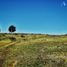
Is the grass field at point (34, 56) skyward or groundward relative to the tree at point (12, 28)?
groundward

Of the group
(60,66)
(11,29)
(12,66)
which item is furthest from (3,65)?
(11,29)

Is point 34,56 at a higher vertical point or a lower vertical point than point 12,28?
lower

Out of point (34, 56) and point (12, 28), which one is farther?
point (12, 28)

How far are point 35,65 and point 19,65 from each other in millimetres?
1804

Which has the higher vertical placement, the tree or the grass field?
the tree

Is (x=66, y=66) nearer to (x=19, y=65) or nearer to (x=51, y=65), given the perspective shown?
(x=51, y=65)

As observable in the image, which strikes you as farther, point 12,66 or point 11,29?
point 11,29

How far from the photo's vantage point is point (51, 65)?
75.9ft

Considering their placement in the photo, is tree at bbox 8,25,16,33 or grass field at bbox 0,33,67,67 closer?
grass field at bbox 0,33,67,67

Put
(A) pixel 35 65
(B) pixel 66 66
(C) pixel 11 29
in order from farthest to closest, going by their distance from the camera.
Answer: (C) pixel 11 29 < (A) pixel 35 65 < (B) pixel 66 66

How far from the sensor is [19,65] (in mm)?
24531

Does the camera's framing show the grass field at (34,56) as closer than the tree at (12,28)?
Yes

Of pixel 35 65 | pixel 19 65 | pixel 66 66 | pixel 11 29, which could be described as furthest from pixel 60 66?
pixel 11 29

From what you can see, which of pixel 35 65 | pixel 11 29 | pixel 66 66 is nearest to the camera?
pixel 66 66
